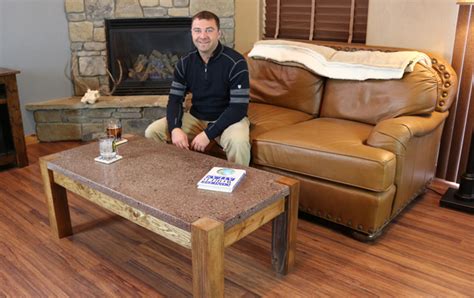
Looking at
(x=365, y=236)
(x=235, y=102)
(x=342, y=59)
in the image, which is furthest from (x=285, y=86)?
(x=365, y=236)

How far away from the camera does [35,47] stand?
3.62m

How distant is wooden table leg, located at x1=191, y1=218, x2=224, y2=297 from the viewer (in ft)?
4.87

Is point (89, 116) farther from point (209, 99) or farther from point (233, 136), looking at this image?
point (233, 136)

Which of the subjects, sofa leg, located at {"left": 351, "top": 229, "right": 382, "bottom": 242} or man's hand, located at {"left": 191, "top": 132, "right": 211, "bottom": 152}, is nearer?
sofa leg, located at {"left": 351, "top": 229, "right": 382, "bottom": 242}

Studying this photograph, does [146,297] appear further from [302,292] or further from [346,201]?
[346,201]

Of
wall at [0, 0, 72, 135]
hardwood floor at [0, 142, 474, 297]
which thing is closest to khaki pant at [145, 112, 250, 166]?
hardwood floor at [0, 142, 474, 297]

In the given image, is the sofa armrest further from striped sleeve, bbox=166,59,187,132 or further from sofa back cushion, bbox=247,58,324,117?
striped sleeve, bbox=166,59,187,132

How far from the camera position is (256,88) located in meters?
3.16

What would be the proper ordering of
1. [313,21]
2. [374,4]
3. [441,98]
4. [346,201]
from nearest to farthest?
[346,201] < [441,98] < [374,4] < [313,21]

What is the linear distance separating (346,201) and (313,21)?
187 cm

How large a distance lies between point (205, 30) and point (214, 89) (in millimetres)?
355

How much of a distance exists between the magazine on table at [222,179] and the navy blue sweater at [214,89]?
0.63 metres

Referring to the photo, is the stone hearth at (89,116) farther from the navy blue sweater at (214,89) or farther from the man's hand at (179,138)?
the man's hand at (179,138)

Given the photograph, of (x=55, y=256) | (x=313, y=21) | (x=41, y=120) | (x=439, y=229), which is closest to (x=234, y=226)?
(x=55, y=256)
